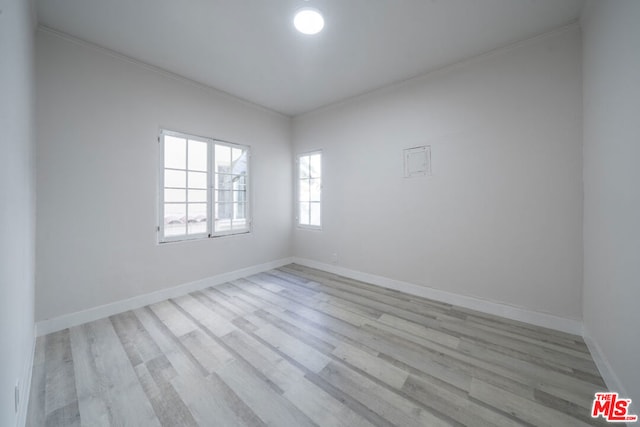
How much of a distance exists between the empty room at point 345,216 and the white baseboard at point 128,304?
2cm

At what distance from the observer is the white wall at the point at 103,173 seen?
2.25m

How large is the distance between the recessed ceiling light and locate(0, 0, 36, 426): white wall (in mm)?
1832

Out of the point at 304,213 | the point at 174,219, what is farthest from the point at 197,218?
the point at 304,213

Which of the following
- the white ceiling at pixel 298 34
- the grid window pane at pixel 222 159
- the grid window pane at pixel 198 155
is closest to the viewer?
the white ceiling at pixel 298 34

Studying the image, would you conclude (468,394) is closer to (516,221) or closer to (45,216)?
(516,221)

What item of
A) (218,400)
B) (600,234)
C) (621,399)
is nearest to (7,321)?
(218,400)

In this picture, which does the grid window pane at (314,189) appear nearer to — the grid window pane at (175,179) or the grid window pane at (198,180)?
the grid window pane at (198,180)

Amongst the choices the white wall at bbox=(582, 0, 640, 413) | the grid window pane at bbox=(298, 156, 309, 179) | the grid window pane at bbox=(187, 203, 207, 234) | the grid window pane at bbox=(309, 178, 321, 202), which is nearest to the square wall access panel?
the white wall at bbox=(582, 0, 640, 413)

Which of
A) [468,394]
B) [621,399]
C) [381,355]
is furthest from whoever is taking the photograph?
[381,355]

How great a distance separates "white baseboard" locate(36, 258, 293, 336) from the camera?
2.25 metres

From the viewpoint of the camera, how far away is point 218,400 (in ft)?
4.90

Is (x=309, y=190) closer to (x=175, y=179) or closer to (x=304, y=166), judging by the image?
(x=304, y=166)

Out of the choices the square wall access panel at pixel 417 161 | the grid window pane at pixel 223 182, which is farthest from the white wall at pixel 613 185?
the grid window pane at pixel 223 182

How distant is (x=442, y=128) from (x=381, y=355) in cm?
267
